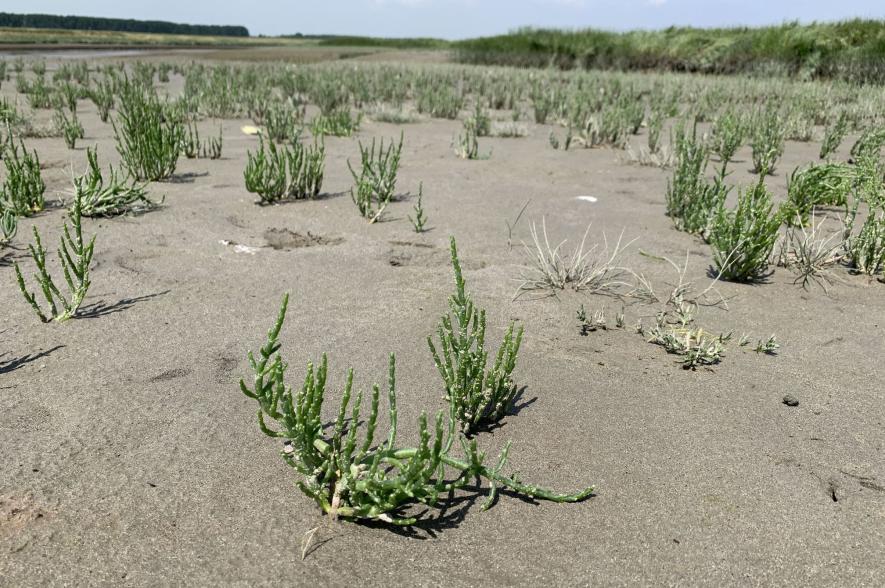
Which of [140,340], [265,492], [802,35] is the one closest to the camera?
[265,492]

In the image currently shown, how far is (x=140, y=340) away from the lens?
2.71 metres

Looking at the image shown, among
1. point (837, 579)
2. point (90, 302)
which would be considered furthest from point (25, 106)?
point (837, 579)

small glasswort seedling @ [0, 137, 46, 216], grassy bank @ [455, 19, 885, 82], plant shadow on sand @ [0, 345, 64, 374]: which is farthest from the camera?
grassy bank @ [455, 19, 885, 82]

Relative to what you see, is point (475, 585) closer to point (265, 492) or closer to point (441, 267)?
point (265, 492)

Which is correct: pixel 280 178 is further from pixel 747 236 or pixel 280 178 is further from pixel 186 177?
pixel 747 236

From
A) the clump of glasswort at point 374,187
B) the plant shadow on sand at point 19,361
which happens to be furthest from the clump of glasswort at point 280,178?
the plant shadow on sand at point 19,361

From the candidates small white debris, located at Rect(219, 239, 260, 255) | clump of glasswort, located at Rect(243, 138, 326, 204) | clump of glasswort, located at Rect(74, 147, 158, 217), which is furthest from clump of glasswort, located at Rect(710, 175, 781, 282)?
clump of glasswort, located at Rect(74, 147, 158, 217)

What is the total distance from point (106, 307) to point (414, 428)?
5.31ft

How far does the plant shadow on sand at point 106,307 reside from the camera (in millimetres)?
2910

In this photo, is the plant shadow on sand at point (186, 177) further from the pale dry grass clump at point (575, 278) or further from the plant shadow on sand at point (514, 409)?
the plant shadow on sand at point (514, 409)

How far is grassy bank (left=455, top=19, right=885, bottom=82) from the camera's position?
54.1 ft

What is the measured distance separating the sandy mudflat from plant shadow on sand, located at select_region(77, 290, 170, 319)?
0.01 meters

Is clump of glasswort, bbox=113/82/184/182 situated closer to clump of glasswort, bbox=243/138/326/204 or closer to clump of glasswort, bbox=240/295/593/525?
clump of glasswort, bbox=243/138/326/204

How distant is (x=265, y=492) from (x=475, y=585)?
0.64 meters
